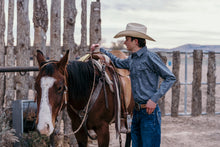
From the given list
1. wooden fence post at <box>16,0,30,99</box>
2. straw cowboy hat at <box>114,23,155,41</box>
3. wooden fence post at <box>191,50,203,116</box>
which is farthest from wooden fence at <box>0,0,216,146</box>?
wooden fence post at <box>191,50,203,116</box>

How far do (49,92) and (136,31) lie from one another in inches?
44.4

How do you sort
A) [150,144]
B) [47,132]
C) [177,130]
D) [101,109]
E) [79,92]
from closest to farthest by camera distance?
[47,132]
[150,144]
[79,92]
[101,109]
[177,130]

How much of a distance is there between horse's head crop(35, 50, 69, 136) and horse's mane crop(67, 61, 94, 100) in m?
0.27

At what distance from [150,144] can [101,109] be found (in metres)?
0.74

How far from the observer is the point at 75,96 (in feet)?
10.1

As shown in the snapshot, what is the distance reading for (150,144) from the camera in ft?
9.44

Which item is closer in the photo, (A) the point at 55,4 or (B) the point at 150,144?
(B) the point at 150,144

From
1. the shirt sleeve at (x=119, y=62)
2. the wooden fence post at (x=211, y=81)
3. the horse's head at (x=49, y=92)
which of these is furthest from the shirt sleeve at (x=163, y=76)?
the wooden fence post at (x=211, y=81)

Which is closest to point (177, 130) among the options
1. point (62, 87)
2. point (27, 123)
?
point (27, 123)

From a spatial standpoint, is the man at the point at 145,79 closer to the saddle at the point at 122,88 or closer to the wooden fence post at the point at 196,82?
the saddle at the point at 122,88

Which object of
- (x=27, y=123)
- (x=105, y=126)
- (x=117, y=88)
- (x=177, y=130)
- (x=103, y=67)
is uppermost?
(x=103, y=67)

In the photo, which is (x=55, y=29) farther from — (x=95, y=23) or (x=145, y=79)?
(x=145, y=79)

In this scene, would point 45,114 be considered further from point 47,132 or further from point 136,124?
point 136,124

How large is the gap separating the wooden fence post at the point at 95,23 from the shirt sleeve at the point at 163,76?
2.69m
